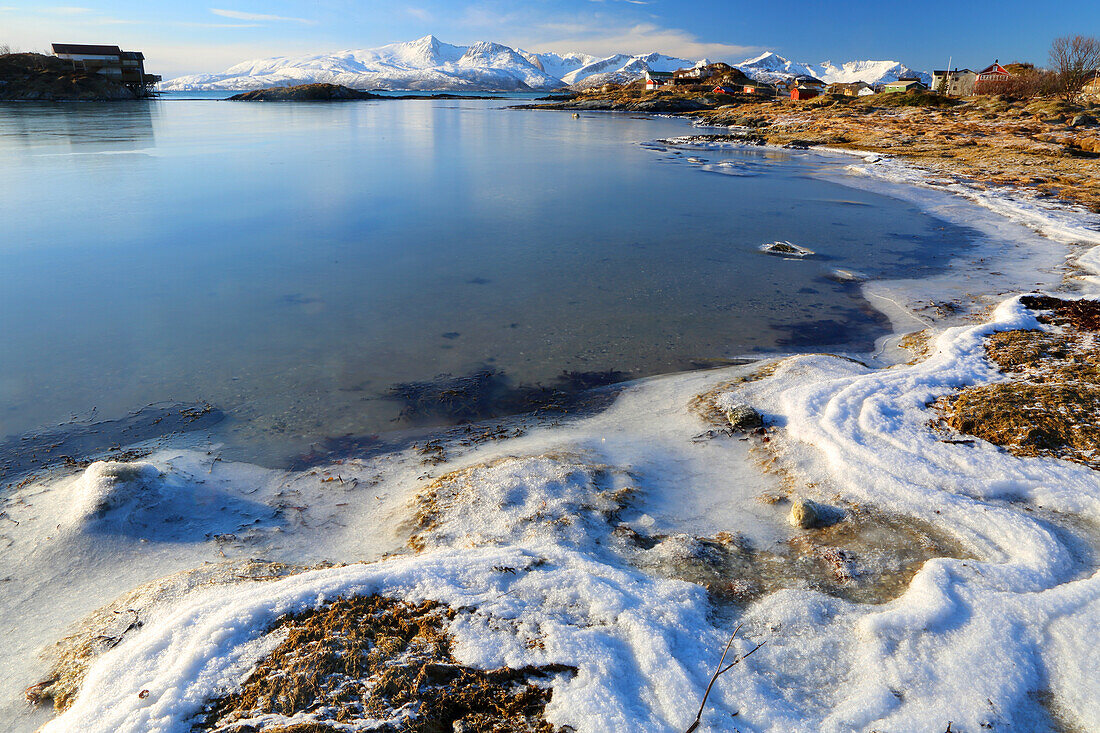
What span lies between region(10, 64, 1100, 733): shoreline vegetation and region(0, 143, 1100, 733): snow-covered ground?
0.02 meters

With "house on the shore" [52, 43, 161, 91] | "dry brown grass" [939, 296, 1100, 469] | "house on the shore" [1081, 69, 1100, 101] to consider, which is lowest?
"dry brown grass" [939, 296, 1100, 469]

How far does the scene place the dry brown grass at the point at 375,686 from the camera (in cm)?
220

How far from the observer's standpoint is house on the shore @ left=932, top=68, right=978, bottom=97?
58.6m

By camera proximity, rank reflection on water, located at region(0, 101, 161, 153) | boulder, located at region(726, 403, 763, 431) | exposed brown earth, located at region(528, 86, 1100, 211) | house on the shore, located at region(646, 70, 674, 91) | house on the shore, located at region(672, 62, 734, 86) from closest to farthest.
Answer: boulder, located at region(726, 403, 763, 431), exposed brown earth, located at region(528, 86, 1100, 211), reflection on water, located at region(0, 101, 161, 153), house on the shore, located at region(672, 62, 734, 86), house on the shore, located at region(646, 70, 674, 91)

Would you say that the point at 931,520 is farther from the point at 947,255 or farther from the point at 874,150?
the point at 874,150

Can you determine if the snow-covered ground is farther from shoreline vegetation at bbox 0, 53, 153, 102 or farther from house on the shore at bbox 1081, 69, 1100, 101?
shoreline vegetation at bbox 0, 53, 153, 102

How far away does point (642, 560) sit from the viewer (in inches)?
133

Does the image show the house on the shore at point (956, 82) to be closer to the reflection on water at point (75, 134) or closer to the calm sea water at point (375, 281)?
the calm sea water at point (375, 281)

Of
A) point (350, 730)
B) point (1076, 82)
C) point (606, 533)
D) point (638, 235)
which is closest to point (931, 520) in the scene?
point (606, 533)

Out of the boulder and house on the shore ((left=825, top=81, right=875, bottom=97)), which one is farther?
house on the shore ((left=825, top=81, right=875, bottom=97))

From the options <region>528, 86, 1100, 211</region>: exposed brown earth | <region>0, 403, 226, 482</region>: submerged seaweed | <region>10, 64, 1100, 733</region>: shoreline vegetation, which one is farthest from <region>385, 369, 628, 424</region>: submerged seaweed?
<region>528, 86, 1100, 211</region>: exposed brown earth

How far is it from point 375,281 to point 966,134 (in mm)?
31729

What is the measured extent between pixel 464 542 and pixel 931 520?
311cm

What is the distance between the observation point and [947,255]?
10977 mm
